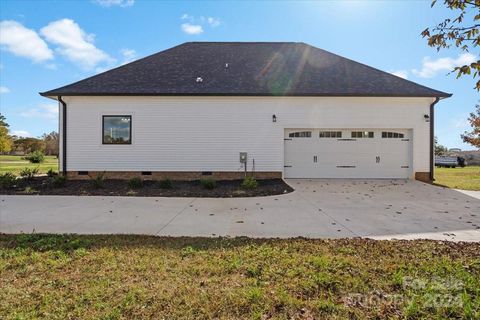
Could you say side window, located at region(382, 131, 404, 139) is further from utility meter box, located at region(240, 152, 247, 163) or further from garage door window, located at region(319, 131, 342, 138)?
utility meter box, located at region(240, 152, 247, 163)

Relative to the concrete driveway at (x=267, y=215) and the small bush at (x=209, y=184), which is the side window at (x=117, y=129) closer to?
the concrete driveway at (x=267, y=215)

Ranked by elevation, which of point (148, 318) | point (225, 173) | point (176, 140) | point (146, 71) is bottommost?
point (148, 318)

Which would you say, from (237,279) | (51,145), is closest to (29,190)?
(237,279)

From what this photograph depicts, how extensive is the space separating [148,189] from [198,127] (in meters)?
3.48

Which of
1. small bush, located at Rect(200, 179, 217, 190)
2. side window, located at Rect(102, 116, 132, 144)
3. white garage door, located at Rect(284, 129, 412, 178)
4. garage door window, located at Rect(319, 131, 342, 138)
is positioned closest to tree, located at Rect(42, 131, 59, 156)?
side window, located at Rect(102, 116, 132, 144)

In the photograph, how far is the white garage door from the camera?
41.0 ft

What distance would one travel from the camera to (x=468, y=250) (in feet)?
13.4

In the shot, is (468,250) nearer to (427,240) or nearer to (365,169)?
(427,240)

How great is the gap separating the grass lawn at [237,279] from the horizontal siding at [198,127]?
304 inches

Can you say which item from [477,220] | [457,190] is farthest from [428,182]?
[477,220]

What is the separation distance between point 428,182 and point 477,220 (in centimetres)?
660

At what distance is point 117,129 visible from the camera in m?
12.2

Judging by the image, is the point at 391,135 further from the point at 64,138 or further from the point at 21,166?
the point at 21,166

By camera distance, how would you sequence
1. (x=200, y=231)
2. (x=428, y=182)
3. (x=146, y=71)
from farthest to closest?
(x=146, y=71) → (x=428, y=182) → (x=200, y=231)
